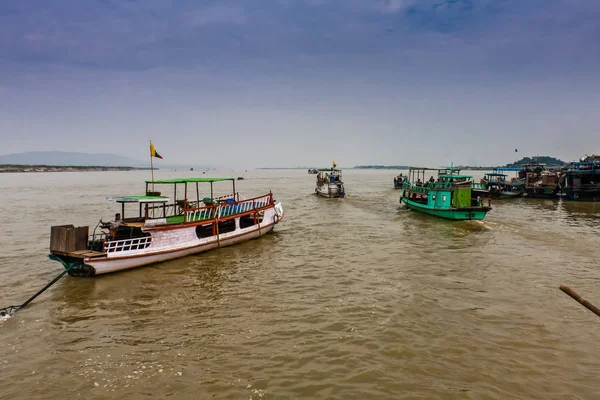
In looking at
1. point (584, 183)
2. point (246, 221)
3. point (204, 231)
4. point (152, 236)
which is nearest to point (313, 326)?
point (152, 236)

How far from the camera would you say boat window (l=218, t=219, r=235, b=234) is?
63.2 ft

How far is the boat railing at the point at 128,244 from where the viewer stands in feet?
45.0

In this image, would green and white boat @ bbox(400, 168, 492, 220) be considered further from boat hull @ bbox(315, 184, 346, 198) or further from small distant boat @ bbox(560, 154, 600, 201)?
small distant boat @ bbox(560, 154, 600, 201)

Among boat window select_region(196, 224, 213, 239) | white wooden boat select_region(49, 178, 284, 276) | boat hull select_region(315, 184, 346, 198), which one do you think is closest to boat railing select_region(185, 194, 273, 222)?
white wooden boat select_region(49, 178, 284, 276)

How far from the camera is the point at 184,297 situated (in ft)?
38.3

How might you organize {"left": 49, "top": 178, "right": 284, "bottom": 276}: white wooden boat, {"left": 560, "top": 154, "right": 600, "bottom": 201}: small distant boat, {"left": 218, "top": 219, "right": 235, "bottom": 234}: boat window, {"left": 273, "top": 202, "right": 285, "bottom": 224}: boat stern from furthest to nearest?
{"left": 560, "top": 154, "right": 600, "bottom": 201}: small distant boat
{"left": 273, "top": 202, "right": 285, "bottom": 224}: boat stern
{"left": 218, "top": 219, "right": 235, "bottom": 234}: boat window
{"left": 49, "top": 178, "right": 284, "bottom": 276}: white wooden boat

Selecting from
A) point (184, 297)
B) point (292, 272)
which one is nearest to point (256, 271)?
point (292, 272)

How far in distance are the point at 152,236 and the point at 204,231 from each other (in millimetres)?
3431

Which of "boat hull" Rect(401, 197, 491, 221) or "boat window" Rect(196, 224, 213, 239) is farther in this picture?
"boat hull" Rect(401, 197, 491, 221)

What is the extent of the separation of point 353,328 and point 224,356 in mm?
3652

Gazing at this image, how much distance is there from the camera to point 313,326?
363 inches

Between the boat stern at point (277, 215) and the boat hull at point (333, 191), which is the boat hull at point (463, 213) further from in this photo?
the boat hull at point (333, 191)

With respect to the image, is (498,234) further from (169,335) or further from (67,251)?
(67,251)

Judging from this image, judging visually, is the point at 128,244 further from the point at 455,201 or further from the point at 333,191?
the point at 333,191
